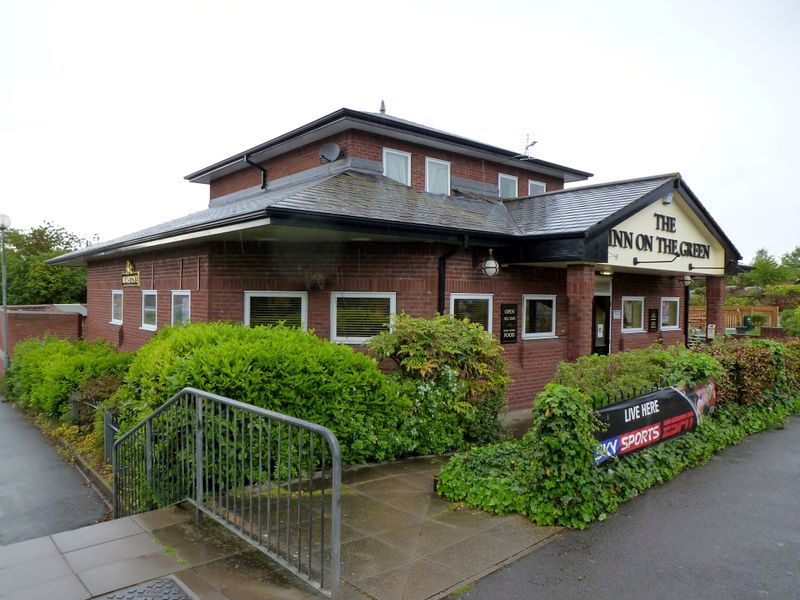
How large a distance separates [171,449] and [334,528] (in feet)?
8.55

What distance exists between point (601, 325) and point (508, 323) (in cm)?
368

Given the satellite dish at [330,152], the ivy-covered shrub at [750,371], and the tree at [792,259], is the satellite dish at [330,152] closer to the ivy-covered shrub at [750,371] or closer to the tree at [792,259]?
the ivy-covered shrub at [750,371]

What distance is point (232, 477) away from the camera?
5.21m

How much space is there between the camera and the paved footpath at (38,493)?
6379mm

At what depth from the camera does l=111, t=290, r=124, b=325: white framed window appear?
14344 mm

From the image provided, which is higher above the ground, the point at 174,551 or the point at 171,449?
the point at 171,449

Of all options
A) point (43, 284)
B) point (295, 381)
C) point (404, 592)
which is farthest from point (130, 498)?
point (43, 284)

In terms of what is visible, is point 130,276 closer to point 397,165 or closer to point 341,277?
point 341,277

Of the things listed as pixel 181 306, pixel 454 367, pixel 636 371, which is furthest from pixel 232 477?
pixel 181 306

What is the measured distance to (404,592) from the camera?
3.62 metres

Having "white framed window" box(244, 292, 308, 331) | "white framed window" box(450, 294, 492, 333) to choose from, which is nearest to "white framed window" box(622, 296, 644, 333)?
"white framed window" box(450, 294, 492, 333)

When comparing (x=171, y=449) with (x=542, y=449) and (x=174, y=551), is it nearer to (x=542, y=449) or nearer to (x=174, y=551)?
(x=174, y=551)

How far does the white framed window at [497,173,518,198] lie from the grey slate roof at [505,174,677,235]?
174 centimetres

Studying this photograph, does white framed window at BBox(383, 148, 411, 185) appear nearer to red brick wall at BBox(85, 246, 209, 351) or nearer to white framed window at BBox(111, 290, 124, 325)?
red brick wall at BBox(85, 246, 209, 351)
